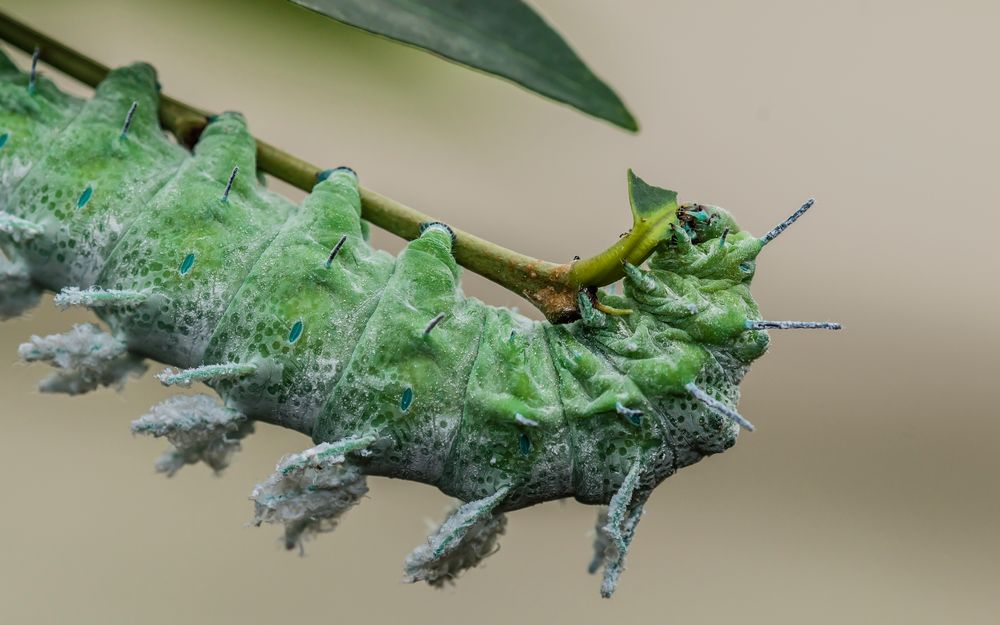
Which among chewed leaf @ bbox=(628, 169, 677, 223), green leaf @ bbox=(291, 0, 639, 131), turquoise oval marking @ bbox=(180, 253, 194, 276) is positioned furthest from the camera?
green leaf @ bbox=(291, 0, 639, 131)

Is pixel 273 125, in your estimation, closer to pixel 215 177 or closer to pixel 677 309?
pixel 215 177

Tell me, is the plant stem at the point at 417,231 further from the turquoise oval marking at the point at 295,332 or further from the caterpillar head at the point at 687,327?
the turquoise oval marking at the point at 295,332

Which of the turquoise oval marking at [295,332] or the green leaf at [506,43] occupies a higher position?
the green leaf at [506,43]

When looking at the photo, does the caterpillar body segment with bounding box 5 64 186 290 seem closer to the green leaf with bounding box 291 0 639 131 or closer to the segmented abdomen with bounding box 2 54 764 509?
the segmented abdomen with bounding box 2 54 764 509

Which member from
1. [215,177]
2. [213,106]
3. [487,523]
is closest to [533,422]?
[487,523]

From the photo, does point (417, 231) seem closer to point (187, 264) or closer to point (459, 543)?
point (187, 264)

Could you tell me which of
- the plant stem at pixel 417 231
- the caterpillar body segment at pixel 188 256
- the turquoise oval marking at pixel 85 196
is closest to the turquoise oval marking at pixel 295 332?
the caterpillar body segment at pixel 188 256

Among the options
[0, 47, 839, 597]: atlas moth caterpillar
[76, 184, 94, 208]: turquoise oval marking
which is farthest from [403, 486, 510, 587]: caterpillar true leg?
[76, 184, 94, 208]: turquoise oval marking
